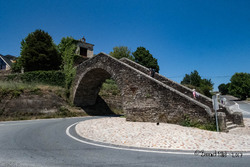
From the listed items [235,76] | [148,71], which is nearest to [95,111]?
[148,71]

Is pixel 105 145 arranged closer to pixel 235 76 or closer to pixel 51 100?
pixel 51 100

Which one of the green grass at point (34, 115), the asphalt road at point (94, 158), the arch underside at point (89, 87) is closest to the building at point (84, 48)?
the arch underside at point (89, 87)

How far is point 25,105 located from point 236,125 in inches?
695

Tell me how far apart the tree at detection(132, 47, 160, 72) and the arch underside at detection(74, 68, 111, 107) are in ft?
83.3

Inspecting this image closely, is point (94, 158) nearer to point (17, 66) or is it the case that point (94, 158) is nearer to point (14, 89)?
point (14, 89)

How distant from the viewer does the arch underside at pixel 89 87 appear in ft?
58.5

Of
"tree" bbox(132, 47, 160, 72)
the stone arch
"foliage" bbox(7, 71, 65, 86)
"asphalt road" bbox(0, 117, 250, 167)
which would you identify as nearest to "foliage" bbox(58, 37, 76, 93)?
"foliage" bbox(7, 71, 65, 86)

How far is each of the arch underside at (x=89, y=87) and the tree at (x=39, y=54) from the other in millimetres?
9901

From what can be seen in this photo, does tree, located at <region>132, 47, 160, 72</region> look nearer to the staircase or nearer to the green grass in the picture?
the green grass

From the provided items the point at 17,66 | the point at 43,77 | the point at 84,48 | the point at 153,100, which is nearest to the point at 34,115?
the point at 43,77

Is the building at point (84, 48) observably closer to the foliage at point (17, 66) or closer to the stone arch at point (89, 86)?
the foliage at point (17, 66)

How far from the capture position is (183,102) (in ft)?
29.5

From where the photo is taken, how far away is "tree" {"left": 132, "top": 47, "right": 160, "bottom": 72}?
143 ft

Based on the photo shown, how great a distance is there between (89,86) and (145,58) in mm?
27088
